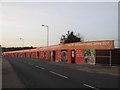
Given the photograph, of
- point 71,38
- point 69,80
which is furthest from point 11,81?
point 71,38

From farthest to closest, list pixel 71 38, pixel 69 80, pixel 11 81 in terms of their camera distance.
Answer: pixel 71 38 < pixel 69 80 < pixel 11 81

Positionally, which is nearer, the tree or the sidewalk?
the sidewalk

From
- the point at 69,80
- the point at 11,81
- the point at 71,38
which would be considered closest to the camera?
the point at 11,81

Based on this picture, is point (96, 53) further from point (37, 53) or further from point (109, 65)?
point (37, 53)

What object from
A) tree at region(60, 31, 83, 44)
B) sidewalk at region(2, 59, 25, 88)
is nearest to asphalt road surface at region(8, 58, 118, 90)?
sidewalk at region(2, 59, 25, 88)

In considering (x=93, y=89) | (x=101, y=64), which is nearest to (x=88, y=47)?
(x=101, y=64)

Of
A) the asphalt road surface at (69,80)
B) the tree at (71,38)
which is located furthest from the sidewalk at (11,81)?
the tree at (71,38)

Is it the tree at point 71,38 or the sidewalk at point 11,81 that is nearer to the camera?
the sidewalk at point 11,81

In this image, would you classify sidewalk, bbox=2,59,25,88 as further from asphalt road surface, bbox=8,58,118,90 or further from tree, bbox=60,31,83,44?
tree, bbox=60,31,83,44

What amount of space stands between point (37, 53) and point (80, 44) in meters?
41.3

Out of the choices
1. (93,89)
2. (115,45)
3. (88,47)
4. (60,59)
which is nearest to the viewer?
(93,89)

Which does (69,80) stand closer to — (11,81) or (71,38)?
(11,81)

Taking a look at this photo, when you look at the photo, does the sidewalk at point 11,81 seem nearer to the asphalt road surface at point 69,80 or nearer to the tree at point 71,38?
the asphalt road surface at point 69,80

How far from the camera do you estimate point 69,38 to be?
10269 cm
